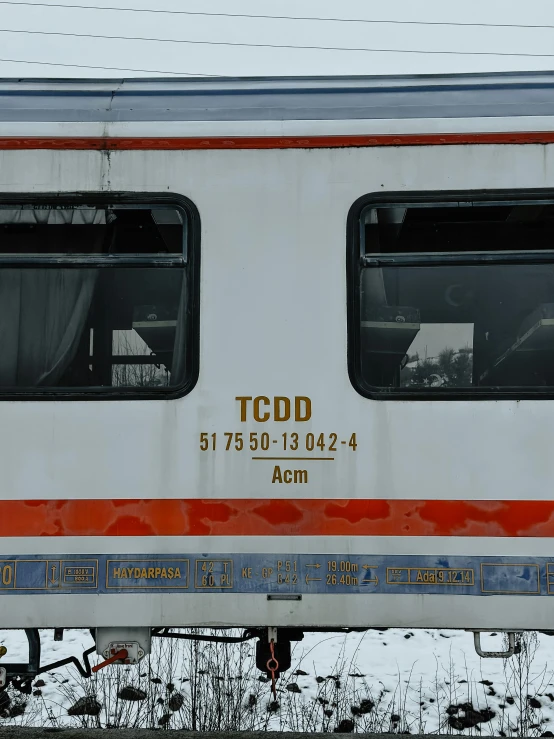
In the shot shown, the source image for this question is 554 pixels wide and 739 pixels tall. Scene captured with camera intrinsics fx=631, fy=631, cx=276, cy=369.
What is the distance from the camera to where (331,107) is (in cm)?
316

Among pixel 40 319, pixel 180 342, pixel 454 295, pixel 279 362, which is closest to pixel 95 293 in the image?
pixel 40 319

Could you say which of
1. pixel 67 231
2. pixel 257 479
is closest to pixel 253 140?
pixel 67 231

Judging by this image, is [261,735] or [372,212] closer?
[372,212]

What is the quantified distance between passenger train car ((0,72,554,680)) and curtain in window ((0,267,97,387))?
0.04 feet

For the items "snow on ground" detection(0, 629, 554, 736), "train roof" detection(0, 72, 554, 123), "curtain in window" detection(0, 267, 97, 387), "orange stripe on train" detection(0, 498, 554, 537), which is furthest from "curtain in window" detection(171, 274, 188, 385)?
"snow on ground" detection(0, 629, 554, 736)

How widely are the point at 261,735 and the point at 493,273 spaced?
2.75 m

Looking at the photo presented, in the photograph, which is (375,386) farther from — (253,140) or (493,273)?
(253,140)

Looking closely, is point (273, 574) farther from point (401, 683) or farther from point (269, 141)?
point (401, 683)

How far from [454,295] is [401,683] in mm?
3561

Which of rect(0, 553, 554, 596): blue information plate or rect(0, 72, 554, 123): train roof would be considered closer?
rect(0, 553, 554, 596): blue information plate

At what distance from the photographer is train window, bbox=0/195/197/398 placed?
120 inches

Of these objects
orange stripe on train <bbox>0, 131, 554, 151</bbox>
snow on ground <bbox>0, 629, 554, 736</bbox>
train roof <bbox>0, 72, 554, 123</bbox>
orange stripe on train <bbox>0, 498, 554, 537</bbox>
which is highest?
train roof <bbox>0, 72, 554, 123</bbox>

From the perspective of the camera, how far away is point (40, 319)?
310 centimetres

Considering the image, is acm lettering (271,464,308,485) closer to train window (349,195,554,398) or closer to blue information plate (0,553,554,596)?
blue information plate (0,553,554,596)
